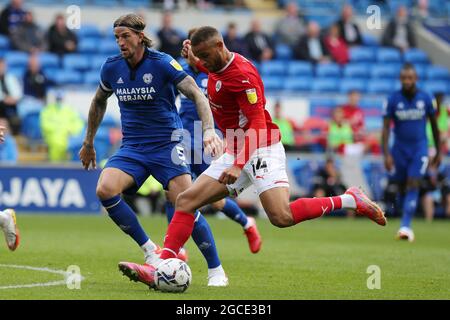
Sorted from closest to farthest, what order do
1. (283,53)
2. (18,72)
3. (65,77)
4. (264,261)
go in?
(264,261), (18,72), (65,77), (283,53)

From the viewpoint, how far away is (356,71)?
1002 inches

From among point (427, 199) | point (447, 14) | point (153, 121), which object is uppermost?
point (153, 121)

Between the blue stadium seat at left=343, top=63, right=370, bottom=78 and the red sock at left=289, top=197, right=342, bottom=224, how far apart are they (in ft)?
54.7

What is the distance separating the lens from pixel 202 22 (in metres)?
25.1

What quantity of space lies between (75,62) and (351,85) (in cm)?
667

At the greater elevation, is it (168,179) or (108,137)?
(168,179)

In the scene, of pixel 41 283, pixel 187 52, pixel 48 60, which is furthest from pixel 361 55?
pixel 41 283

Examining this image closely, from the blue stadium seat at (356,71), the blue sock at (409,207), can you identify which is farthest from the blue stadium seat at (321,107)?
the blue sock at (409,207)

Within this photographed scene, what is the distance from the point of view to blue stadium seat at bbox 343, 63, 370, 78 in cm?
2536

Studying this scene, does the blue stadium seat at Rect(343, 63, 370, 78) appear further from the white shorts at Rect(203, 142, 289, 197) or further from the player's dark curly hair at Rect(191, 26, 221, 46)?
the player's dark curly hair at Rect(191, 26, 221, 46)

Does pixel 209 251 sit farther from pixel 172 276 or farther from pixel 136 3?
pixel 136 3

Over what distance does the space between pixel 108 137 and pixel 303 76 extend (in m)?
6.25
